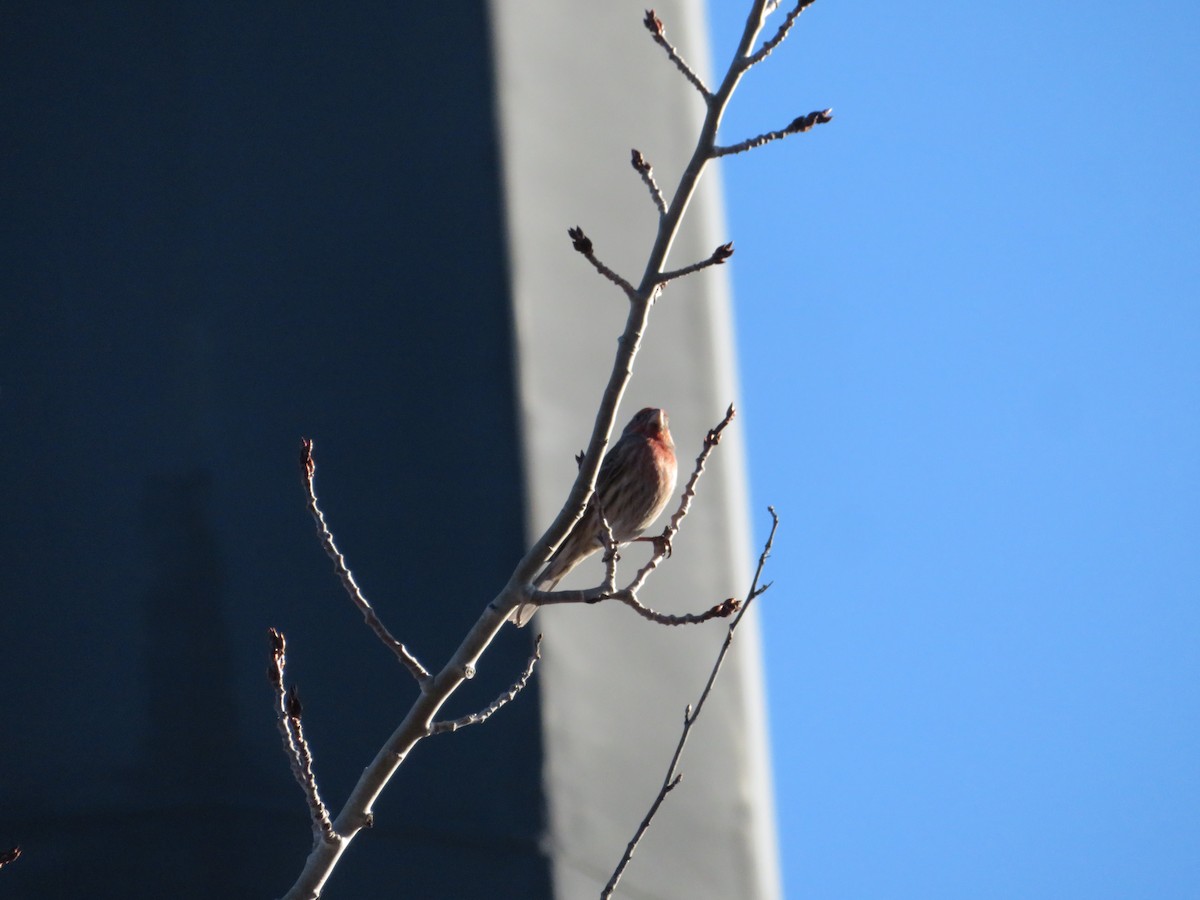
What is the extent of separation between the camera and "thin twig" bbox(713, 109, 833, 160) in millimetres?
3324

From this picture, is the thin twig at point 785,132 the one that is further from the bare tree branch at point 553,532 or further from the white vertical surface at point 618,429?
the white vertical surface at point 618,429

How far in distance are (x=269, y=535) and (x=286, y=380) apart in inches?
32.1

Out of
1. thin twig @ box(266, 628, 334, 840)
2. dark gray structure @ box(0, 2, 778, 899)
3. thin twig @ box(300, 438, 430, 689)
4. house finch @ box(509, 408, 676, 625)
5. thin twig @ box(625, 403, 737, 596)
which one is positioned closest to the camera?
thin twig @ box(266, 628, 334, 840)

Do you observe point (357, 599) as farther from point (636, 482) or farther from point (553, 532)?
point (636, 482)

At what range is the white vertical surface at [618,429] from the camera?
7.71m

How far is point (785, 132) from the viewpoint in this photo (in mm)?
3375

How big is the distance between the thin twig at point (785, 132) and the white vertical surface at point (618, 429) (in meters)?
4.48

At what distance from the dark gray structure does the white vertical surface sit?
1.6 inches

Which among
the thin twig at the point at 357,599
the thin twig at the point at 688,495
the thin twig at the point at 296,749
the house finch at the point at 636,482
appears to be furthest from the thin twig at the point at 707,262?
the house finch at the point at 636,482

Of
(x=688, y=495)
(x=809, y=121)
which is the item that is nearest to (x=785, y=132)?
(x=809, y=121)

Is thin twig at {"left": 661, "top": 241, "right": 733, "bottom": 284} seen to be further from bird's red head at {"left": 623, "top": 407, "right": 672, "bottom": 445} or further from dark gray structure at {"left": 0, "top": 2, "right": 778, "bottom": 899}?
dark gray structure at {"left": 0, "top": 2, "right": 778, "bottom": 899}

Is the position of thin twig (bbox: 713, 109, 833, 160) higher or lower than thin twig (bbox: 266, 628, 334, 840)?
higher

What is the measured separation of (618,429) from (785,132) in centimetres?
473

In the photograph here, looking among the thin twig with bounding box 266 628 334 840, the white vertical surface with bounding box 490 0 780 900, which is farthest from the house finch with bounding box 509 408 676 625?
the thin twig with bounding box 266 628 334 840
